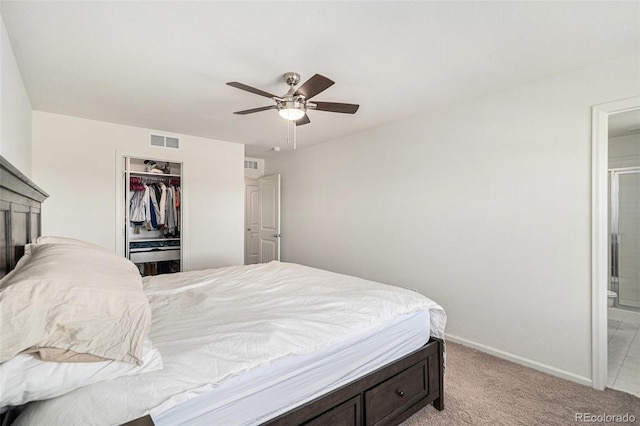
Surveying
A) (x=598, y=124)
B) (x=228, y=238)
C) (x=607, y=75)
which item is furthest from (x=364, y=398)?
(x=228, y=238)

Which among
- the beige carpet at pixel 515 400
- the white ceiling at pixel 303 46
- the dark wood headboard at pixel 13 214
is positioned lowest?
the beige carpet at pixel 515 400

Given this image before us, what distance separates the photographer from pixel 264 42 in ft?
6.08

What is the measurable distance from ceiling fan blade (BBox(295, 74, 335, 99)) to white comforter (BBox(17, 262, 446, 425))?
136 centimetres

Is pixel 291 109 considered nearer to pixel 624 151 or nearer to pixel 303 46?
pixel 303 46

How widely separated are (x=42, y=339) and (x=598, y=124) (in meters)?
3.26

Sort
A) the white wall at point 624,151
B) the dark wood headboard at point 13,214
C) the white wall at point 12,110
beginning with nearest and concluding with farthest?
the dark wood headboard at point 13,214 → the white wall at point 12,110 → the white wall at point 624,151

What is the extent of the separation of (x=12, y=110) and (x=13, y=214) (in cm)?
112

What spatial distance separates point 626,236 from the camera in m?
3.74

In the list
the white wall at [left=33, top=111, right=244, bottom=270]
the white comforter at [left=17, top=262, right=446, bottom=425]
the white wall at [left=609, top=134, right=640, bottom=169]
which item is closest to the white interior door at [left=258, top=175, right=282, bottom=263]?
the white wall at [left=33, top=111, right=244, bottom=270]

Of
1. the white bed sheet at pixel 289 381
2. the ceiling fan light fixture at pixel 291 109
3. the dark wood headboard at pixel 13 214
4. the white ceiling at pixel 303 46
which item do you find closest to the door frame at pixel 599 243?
the white ceiling at pixel 303 46

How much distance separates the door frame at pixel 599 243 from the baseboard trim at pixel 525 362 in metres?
0.08

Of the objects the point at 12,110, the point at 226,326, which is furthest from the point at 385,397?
the point at 12,110

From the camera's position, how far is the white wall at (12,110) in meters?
1.70

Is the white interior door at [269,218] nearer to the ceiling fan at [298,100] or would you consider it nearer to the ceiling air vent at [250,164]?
the ceiling air vent at [250,164]
